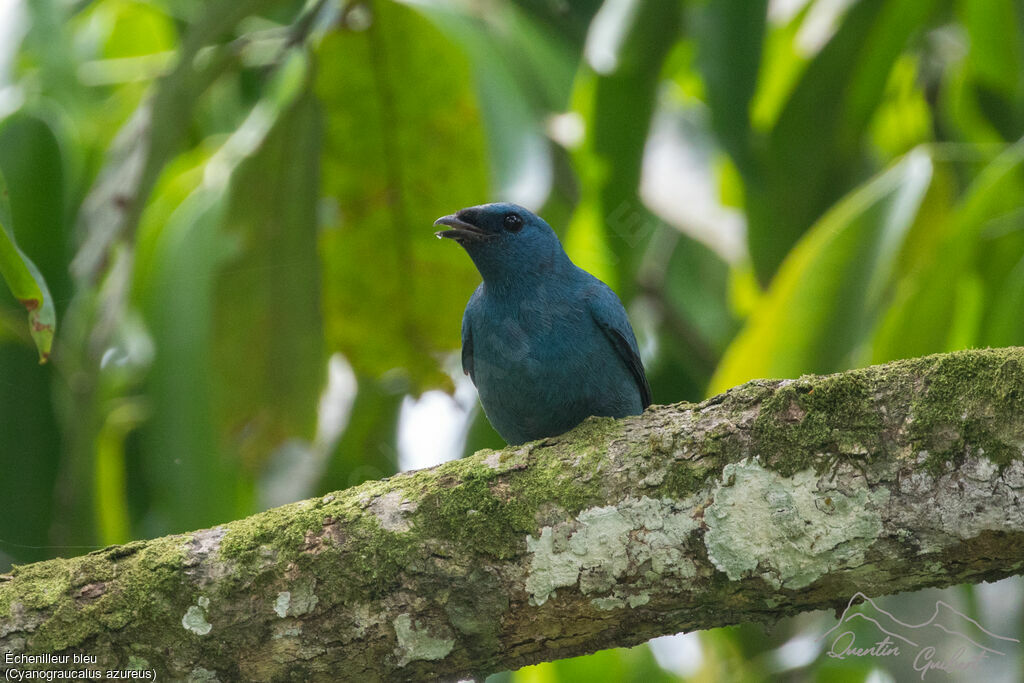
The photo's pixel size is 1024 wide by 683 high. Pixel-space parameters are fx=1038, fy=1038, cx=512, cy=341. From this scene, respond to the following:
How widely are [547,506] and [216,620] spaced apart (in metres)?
0.86

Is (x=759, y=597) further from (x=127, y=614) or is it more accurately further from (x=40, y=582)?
(x=40, y=582)

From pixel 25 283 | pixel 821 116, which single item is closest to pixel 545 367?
pixel 25 283

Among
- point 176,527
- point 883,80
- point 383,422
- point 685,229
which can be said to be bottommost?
point 176,527

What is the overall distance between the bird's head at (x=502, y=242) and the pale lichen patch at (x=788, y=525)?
169cm

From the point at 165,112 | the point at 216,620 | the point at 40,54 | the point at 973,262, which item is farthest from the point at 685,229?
the point at 216,620

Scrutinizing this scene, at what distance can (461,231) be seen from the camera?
153 inches

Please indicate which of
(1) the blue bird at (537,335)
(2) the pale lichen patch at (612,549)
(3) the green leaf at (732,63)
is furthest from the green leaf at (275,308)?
(2) the pale lichen patch at (612,549)

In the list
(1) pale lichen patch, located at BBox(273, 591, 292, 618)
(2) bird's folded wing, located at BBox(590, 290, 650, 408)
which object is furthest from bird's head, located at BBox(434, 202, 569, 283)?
(1) pale lichen patch, located at BBox(273, 591, 292, 618)

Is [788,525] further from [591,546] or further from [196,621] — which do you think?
[196,621]

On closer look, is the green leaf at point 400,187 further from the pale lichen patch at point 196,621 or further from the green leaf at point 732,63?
the pale lichen patch at point 196,621

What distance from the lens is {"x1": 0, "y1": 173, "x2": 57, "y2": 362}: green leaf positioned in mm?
2461

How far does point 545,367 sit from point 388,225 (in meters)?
1.37

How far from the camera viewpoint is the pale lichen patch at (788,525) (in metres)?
2.25

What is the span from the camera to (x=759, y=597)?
234cm
